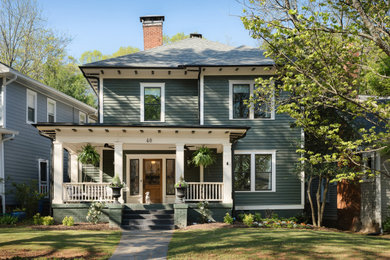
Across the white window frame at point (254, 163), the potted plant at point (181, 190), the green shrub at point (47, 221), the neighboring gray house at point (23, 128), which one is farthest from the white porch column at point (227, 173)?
the neighboring gray house at point (23, 128)

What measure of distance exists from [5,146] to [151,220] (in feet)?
24.6

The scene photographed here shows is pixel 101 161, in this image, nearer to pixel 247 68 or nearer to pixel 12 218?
pixel 12 218

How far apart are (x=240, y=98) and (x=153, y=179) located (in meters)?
5.26

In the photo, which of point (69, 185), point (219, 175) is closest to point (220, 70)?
point (219, 175)

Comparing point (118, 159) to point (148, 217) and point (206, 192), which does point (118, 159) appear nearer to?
point (148, 217)

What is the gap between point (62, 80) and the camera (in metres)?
29.2

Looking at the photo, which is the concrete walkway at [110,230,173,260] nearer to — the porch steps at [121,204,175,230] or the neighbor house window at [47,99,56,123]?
the porch steps at [121,204,175,230]

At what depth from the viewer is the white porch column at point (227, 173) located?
545 inches

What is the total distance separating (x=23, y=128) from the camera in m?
17.6

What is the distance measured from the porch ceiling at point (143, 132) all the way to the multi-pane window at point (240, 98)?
244 cm

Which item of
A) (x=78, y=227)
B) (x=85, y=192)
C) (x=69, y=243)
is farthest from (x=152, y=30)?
(x=69, y=243)

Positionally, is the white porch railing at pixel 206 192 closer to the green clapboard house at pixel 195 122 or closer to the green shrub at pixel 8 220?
the green clapboard house at pixel 195 122

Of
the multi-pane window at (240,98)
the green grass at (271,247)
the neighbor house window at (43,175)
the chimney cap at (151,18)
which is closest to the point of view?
the green grass at (271,247)

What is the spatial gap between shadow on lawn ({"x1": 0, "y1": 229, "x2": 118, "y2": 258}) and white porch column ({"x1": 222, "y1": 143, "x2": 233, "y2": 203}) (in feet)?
14.5
